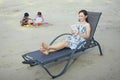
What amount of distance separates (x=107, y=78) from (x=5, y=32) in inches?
186

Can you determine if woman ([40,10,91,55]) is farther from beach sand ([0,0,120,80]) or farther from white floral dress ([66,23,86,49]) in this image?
beach sand ([0,0,120,80])

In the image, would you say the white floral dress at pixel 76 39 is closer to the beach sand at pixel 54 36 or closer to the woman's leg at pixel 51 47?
the woman's leg at pixel 51 47

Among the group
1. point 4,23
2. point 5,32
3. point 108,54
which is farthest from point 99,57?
point 4,23

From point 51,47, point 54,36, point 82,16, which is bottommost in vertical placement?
point 54,36

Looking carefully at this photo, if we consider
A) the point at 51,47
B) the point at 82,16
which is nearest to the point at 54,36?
the point at 82,16

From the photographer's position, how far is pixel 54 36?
28.7 ft

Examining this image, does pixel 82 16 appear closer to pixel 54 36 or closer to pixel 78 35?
pixel 78 35

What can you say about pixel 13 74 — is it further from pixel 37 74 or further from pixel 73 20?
pixel 73 20

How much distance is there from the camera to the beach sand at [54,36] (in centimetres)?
620

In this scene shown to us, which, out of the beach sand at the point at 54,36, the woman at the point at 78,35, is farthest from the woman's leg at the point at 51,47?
the beach sand at the point at 54,36

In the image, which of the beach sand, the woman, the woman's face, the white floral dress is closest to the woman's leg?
the woman

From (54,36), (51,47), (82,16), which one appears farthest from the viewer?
(54,36)

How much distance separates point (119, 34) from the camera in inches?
341

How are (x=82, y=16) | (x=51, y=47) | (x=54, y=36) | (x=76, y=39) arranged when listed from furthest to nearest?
(x=54, y=36)
(x=82, y=16)
(x=76, y=39)
(x=51, y=47)
